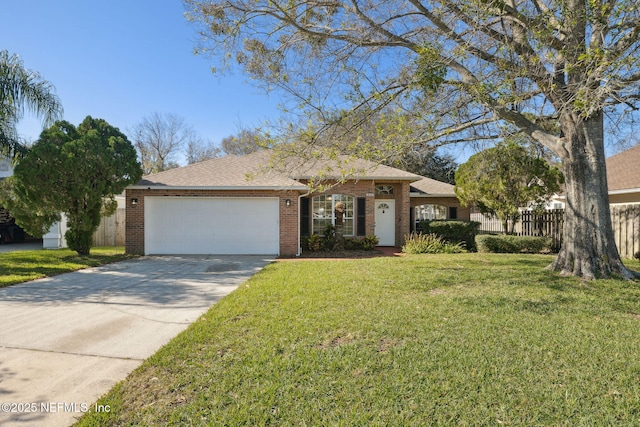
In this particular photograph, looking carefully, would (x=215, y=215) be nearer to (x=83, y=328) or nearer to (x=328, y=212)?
(x=328, y=212)

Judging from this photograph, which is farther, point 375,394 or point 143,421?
point 375,394

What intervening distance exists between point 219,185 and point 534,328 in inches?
417

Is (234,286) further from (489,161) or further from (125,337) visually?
(489,161)

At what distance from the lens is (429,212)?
58.3 ft

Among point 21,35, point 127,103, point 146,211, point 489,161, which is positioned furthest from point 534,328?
point 127,103

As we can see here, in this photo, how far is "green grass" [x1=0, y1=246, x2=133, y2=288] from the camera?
8.18 meters

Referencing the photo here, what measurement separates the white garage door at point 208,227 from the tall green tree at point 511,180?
763 cm

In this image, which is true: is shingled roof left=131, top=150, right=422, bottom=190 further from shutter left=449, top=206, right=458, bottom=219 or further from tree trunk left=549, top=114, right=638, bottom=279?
tree trunk left=549, top=114, right=638, bottom=279

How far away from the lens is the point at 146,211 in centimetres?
1282

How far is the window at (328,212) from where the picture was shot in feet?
48.3

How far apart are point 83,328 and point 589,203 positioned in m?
9.37

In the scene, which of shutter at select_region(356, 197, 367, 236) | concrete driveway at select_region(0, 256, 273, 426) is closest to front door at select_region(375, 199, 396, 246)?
shutter at select_region(356, 197, 367, 236)

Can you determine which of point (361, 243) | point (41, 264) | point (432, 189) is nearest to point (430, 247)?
point (361, 243)

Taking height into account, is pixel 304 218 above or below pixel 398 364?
above
